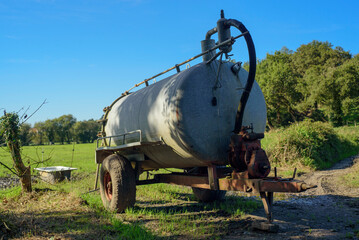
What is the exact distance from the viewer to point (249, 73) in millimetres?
5082

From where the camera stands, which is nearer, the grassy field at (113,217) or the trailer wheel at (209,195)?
the grassy field at (113,217)

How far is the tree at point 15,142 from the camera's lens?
832cm

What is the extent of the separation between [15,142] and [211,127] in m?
6.19

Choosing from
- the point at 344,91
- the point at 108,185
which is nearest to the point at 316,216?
the point at 108,185

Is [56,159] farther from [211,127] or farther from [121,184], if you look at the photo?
[211,127]

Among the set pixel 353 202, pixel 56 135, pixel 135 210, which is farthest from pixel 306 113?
pixel 56 135

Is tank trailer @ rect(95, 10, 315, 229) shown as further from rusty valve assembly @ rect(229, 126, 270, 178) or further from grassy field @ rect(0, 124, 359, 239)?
grassy field @ rect(0, 124, 359, 239)

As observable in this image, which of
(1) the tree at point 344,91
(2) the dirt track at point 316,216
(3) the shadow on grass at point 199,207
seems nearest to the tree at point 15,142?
(3) the shadow on grass at point 199,207

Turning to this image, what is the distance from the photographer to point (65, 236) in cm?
498

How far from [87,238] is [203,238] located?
1911 mm

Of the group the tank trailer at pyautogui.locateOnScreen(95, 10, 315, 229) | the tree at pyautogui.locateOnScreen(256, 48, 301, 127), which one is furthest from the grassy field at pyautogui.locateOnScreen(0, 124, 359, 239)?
the tree at pyautogui.locateOnScreen(256, 48, 301, 127)

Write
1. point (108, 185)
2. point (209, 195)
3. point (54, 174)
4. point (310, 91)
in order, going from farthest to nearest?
point (310, 91) < point (54, 174) < point (209, 195) < point (108, 185)

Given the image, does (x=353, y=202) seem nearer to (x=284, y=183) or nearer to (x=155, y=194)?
(x=284, y=183)

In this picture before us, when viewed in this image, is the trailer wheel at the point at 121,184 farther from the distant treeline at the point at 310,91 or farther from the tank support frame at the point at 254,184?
the distant treeline at the point at 310,91
